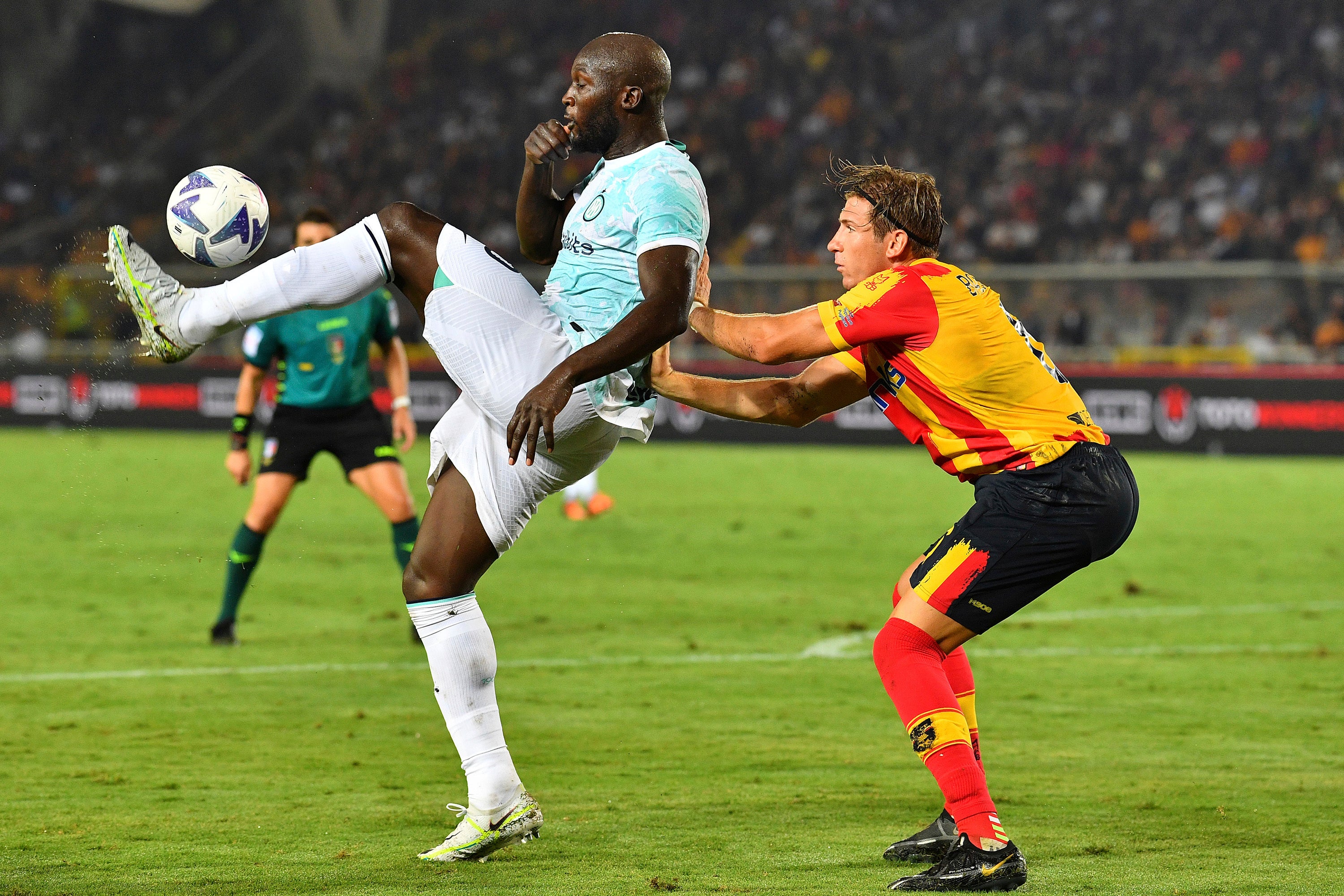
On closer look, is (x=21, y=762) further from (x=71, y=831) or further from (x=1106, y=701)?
(x=1106, y=701)

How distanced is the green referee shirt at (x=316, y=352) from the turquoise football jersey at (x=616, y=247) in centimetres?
438

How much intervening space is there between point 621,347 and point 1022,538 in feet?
4.11

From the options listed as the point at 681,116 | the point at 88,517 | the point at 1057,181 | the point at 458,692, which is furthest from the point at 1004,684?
the point at 681,116

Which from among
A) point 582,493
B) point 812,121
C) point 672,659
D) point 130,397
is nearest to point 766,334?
point 672,659

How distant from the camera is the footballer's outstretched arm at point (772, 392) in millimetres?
4625

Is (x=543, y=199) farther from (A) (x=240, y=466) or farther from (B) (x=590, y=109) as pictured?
(A) (x=240, y=466)

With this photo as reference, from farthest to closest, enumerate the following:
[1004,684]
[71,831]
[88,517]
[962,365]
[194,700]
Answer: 1. [88,517]
2. [1004,684]
3. [194,700]
4. [71,831]
5. [962,365]

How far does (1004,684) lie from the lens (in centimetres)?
748

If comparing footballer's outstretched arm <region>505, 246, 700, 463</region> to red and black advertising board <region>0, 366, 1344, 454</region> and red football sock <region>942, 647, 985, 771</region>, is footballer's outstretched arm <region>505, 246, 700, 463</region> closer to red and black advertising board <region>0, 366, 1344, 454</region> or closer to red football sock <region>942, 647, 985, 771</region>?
red football sock <region>942, 647, 985, 771</region>

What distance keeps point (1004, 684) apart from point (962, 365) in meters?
3.51

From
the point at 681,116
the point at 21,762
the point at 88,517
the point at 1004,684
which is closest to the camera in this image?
the point at 21,762

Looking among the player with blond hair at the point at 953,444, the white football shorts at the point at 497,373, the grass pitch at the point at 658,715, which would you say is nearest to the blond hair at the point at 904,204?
the player with blond hair at the point at 953,444

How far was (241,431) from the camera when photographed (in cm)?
884

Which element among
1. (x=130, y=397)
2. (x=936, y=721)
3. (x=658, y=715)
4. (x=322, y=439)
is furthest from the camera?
(x=130, y=397)
